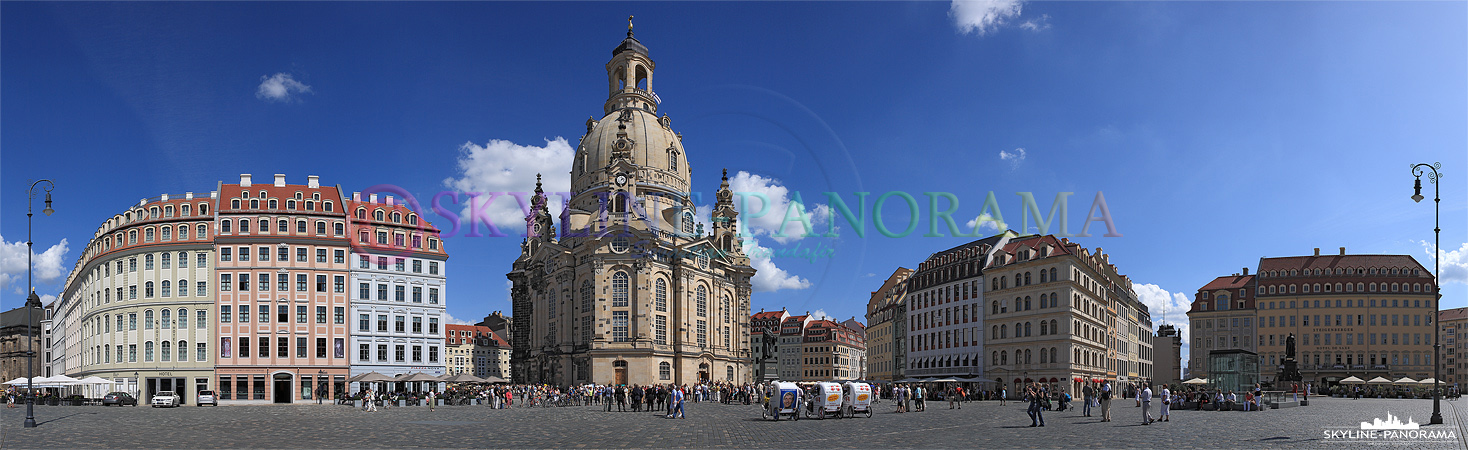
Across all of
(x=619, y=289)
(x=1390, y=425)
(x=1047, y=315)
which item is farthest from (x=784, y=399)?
(x=619, y=289)

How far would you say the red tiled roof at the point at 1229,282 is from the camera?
449 feet

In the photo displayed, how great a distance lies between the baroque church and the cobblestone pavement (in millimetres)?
46050

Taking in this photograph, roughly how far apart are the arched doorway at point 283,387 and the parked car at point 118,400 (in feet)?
30.4

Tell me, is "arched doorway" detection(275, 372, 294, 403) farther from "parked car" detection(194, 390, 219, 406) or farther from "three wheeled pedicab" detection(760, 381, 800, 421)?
"three wheeled pedicab" detection(760, 381, 800, 421)

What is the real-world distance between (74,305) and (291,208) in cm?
3291

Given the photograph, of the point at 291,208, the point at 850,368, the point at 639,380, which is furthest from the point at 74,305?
the point at 850,368

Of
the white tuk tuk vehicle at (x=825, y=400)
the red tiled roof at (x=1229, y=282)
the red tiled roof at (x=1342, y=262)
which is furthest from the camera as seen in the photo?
the red tiled roof at (x=1229, y=282)

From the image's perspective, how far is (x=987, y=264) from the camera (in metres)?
95.1

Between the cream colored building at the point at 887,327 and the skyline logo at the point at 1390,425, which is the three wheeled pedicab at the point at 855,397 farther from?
the cream colored building at the point at 887,327

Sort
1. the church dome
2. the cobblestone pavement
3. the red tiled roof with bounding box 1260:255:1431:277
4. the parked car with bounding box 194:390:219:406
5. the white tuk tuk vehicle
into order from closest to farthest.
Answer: the cobblestone pavement
the white tuk tuk vehicle
the parked car with bounding box 194:390:219:406
the church dome
the red tiled roof with bounding box 1260:255:1431:277

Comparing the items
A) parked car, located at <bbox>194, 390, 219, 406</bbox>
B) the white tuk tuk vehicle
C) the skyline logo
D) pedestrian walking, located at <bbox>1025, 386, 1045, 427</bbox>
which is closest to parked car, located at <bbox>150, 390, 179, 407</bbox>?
parked car, located at <bbox>194, 390, 219, 406</bbox>

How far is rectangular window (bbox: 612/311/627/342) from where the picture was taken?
9175cm

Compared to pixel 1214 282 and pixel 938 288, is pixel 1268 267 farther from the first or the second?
pixel 938 288

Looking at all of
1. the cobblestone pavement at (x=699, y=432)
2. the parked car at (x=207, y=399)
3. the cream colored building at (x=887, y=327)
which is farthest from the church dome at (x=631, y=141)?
the cobblestone pavement at (x=699, y=432)
